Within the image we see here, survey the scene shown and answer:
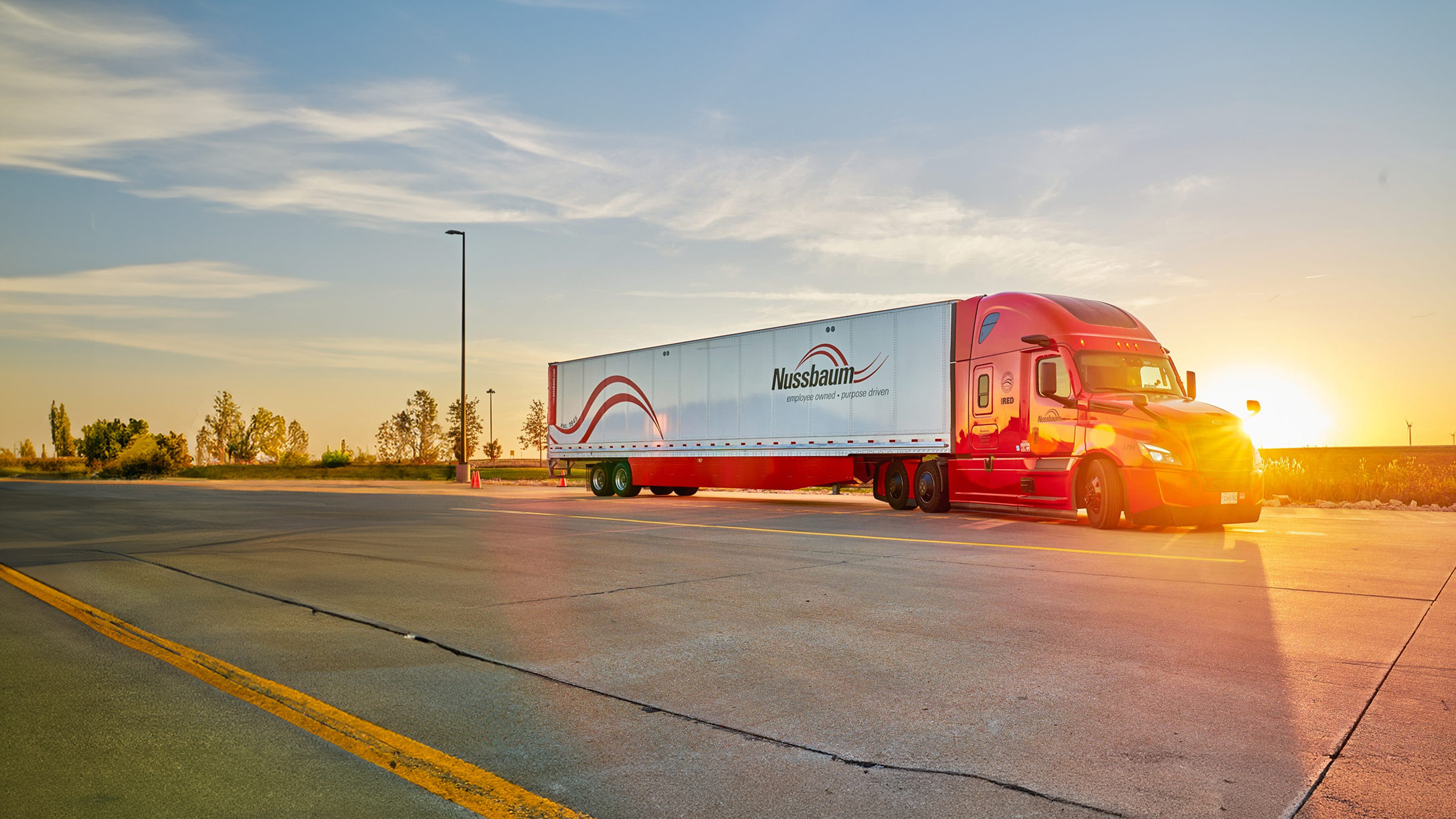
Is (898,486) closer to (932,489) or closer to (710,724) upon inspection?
(932,489)

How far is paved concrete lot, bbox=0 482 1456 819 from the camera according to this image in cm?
379

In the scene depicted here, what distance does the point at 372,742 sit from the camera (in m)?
4.32

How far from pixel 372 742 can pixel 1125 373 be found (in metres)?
15.0

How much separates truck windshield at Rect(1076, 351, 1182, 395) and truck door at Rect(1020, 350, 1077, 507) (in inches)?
12.8

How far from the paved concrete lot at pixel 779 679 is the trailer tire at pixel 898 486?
8.10 meters

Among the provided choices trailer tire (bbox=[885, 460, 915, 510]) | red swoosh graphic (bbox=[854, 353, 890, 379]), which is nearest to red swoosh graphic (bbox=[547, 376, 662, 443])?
red swoosh graphic (bbox=[854, 353, 890, 379])

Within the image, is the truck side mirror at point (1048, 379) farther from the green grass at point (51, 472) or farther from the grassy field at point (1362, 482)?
the green grass at point (51, 472)

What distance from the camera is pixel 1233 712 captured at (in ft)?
15.7

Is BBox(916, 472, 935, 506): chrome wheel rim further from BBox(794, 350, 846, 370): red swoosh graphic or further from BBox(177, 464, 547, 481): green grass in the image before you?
BBox(177, 464, 547, 481): green grass

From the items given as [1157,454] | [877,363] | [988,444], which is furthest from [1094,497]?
[877,363]

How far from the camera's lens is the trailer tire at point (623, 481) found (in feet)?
91.5

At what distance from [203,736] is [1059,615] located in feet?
18.6

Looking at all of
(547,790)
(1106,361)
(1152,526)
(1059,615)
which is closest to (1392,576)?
(1059,615)

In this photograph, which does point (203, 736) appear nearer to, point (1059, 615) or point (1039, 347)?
point (1059, 615)
